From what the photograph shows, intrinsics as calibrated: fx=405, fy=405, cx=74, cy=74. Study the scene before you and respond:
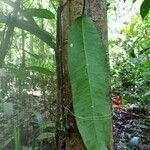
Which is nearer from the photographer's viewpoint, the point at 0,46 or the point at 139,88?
the point at 0,46

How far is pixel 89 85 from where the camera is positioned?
74cm

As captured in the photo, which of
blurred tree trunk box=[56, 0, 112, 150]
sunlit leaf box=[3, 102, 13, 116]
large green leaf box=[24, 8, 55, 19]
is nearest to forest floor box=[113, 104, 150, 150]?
sunlit leaf box=[3, 102, 13, 116]

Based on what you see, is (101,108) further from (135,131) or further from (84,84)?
(135,131)

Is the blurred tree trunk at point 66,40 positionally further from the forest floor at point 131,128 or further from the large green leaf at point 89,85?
the forest floor at point 131,128

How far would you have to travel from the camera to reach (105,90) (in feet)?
2.45

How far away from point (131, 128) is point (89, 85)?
2271 mm

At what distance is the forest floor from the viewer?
2512mm

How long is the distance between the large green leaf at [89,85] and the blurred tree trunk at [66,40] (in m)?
0.07

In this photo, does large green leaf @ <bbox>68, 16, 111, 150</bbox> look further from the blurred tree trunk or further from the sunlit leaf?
the sunlit leaf

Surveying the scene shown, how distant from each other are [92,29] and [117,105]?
2.44m

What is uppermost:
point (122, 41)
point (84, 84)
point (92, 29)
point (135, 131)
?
point (122, 41)

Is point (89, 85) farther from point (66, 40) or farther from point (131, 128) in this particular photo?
point (131, 128)

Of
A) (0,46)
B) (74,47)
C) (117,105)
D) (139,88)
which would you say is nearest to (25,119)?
(0,46)

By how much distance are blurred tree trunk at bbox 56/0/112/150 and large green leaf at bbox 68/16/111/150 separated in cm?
7
